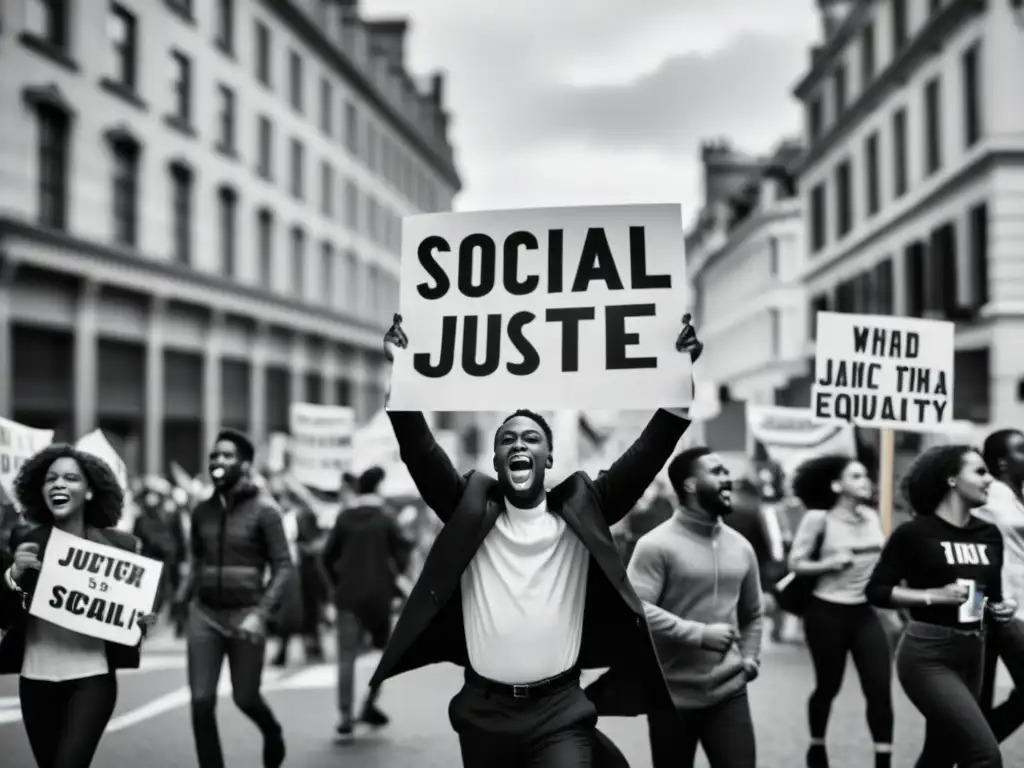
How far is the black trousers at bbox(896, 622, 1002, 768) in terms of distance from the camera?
5.30 metres

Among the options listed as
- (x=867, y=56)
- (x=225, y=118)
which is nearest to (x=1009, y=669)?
(x=225, y=118)

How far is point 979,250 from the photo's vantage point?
2491 centimetres

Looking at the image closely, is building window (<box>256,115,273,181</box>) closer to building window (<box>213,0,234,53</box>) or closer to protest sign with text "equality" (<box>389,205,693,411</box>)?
building window (<box>213,0,234,53</box>)

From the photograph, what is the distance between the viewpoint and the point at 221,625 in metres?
6.84

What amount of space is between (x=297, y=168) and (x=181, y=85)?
871cm

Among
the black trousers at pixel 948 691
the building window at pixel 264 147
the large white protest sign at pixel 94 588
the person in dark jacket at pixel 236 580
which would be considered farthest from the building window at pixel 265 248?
the black trousers at pixel 948 691

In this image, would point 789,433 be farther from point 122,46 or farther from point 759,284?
point 759,284

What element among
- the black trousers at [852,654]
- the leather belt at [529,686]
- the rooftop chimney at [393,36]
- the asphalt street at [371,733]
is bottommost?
the asphalt street at [371,733]

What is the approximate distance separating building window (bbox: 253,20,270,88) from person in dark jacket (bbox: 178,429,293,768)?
99.0ft

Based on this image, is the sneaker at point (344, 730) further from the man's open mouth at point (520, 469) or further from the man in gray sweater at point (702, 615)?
the man's open mouth at point (520, 469)

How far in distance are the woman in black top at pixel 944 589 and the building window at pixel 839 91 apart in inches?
1279

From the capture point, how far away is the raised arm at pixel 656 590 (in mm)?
5207

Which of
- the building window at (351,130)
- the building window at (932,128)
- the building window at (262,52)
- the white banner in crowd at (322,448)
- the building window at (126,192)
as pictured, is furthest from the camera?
the building window at (351,130)

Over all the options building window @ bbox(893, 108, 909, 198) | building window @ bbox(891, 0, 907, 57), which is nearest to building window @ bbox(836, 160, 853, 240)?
building window @ bbox(893, 108, 909, 198)
